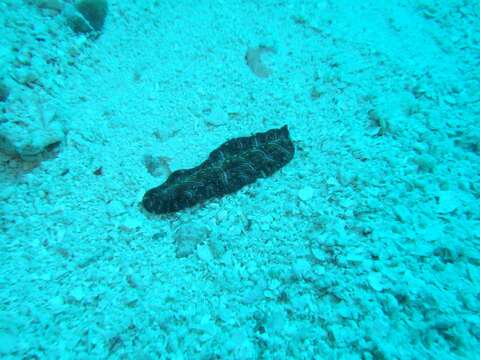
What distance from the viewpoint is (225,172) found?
12.4 ft

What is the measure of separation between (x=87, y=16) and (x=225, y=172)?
139 inches

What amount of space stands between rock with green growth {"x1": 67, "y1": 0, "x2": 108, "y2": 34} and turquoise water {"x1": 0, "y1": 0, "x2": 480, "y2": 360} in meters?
0.03

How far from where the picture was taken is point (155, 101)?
4715 mm

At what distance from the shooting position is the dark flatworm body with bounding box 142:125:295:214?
142 inches

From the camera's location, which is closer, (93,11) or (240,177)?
(240,177)

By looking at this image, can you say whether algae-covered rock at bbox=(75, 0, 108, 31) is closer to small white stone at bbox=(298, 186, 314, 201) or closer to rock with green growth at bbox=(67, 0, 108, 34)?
rock with green growth at bbox=(67, 0, 108, 34)

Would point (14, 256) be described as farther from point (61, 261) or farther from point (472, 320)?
point (472, 320)

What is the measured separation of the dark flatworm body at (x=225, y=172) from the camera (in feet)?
11.8

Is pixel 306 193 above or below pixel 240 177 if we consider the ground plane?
above

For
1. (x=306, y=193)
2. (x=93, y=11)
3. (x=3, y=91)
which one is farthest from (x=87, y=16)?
(x=306, y=193)

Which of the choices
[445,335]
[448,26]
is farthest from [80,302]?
[448,26]

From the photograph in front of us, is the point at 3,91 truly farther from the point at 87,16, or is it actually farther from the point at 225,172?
the point at 225,172

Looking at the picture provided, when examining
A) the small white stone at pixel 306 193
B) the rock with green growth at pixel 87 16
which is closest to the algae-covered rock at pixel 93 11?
the rock with green growth at pixel 87 16

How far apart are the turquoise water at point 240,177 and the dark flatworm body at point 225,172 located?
0.23 ft
